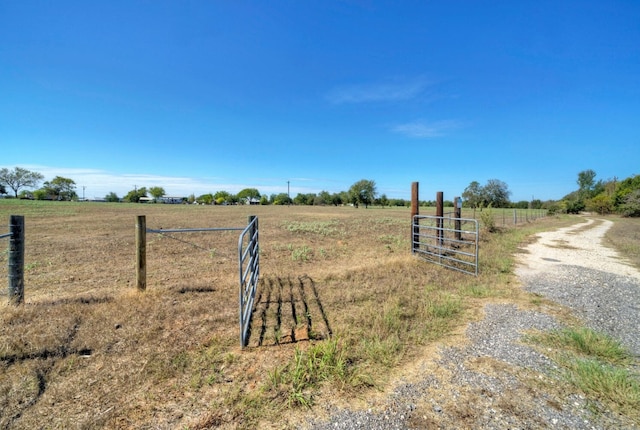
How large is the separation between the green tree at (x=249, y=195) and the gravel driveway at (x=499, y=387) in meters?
136

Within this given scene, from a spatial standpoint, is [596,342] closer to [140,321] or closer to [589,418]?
[589,418]

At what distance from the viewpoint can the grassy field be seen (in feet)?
7.13

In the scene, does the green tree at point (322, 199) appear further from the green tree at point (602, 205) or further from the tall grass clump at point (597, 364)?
the tall grass clump at point (597, 364)

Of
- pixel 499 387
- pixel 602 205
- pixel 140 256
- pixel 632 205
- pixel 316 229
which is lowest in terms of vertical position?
pixel 499 387

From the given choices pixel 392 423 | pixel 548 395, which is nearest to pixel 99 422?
pixel 392 423

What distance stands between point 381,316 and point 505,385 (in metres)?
1.64

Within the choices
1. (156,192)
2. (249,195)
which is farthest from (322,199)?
(156,192)

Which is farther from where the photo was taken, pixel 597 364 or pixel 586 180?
pixel 586 180

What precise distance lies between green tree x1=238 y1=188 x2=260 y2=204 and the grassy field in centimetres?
13317

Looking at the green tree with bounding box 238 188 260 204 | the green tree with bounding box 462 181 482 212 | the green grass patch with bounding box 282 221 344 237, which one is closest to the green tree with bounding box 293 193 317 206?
the green tree with bounding box 238 188 260 204

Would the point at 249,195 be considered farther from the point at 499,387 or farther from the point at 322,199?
the point at 499,387

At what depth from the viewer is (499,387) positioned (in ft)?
7.93

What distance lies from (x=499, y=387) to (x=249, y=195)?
469 ft

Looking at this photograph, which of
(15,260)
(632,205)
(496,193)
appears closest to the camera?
(15,260)
